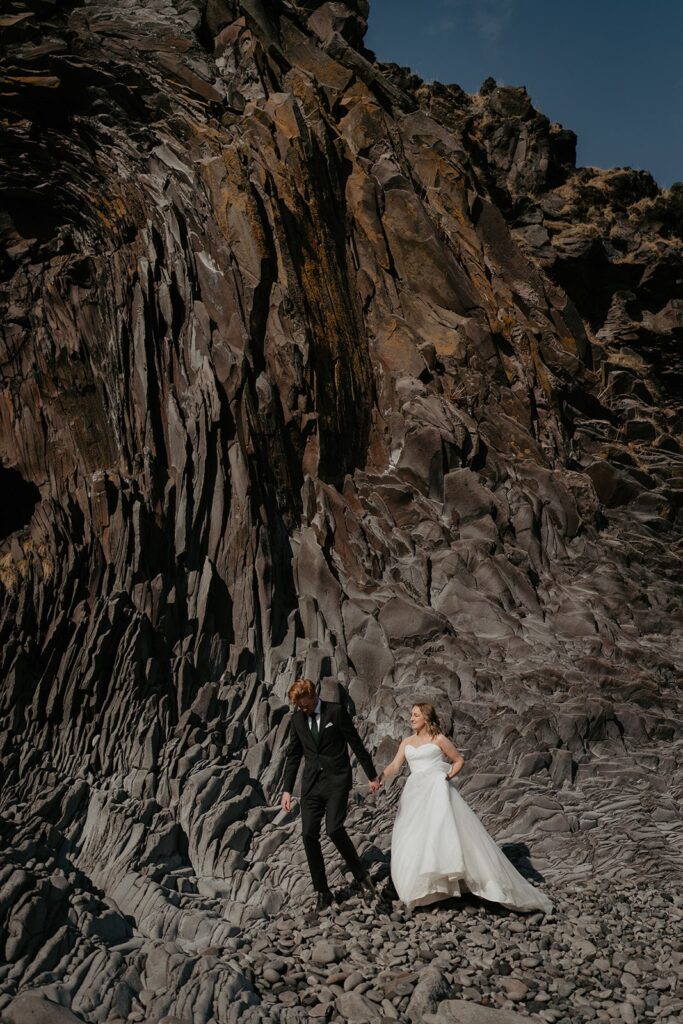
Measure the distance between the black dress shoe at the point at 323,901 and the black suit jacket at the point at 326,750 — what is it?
0.89 m

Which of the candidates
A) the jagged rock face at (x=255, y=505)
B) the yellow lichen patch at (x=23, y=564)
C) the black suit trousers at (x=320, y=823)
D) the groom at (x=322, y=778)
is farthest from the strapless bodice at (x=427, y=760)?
the yellow lichen patch at (x=23, y=564)

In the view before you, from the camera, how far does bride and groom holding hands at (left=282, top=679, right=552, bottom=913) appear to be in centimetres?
684

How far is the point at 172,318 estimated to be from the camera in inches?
515

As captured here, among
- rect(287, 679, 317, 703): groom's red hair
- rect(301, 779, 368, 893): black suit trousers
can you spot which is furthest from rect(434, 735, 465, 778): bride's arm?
rect(287, 679, 317, 703): groom's red hair

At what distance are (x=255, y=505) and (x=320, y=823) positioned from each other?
560 cm

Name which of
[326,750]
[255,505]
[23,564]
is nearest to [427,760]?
[326,750]

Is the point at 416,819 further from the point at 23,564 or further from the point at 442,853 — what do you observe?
the point at 23,564

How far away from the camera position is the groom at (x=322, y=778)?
7230mm

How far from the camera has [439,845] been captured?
6.83 metres

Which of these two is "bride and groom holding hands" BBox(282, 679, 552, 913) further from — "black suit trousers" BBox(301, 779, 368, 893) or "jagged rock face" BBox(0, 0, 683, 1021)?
"jagged rock face" BBox(0, 0, 683, 1021)

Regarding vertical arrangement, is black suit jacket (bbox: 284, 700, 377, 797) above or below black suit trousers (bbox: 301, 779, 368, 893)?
above

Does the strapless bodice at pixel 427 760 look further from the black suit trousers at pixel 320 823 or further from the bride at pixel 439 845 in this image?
the black suit trousers at pixel 320 823

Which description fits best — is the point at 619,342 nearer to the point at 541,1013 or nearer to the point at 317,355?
the point at 317,355

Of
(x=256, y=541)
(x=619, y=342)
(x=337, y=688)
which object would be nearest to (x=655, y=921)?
(x=337, y=688)
